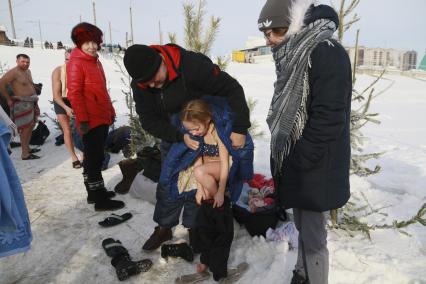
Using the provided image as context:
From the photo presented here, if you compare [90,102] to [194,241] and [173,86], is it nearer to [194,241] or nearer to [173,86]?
[173,86]

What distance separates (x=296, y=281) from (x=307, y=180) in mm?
791

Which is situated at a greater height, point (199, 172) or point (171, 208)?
point (199, 172)

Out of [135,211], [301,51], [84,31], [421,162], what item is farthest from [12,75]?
[421,162]

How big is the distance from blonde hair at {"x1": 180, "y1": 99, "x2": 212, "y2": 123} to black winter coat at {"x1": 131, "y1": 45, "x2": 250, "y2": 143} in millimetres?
119

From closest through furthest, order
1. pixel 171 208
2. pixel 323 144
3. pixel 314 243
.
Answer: pixel 323 144, pixel 314 243, pixel 171 208

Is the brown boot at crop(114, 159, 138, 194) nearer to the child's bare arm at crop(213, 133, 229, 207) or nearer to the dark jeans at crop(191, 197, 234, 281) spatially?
the dark jeans at crop(191, 197, 234, 281)

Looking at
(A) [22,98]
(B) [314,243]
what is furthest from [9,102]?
(B) [314,243]

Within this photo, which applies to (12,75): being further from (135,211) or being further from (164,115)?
(164,115)

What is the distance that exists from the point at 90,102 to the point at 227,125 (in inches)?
71.0

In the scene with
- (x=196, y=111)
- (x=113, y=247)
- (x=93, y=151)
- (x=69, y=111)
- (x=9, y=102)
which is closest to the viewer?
(x=196, y=111)

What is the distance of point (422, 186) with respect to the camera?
4.46 m

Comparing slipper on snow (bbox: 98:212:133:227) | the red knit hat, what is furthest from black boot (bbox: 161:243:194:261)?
the red knit hat

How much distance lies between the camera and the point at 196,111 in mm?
2299

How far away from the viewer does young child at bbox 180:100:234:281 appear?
7.99ft
